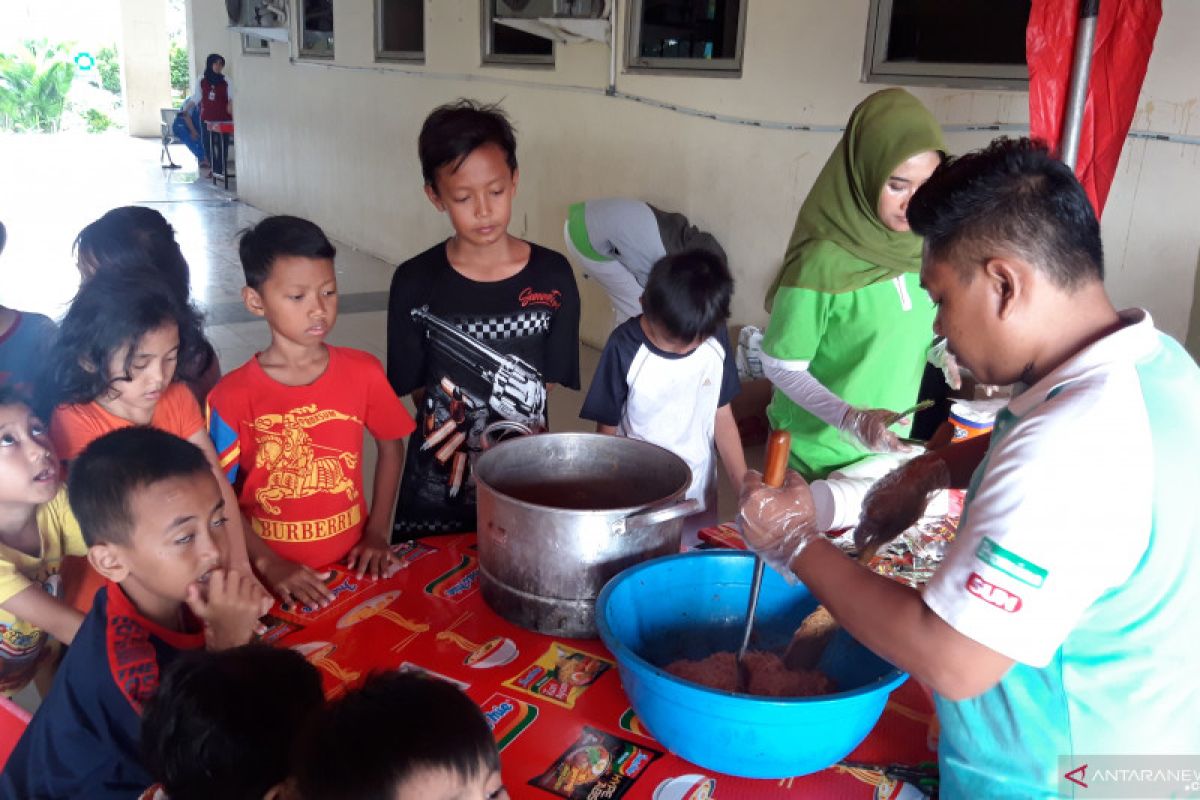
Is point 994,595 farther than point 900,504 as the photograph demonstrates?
No

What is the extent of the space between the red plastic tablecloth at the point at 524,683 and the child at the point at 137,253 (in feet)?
2.92

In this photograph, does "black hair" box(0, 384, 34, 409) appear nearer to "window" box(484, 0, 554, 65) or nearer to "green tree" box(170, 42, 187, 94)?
"window" box(484, 0, 554, 65)

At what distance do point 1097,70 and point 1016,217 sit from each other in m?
1.66

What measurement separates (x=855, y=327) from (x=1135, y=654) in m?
1.08

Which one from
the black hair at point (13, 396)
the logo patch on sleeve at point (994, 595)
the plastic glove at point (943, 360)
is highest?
the logo patch on sleeve at point (994, 595)

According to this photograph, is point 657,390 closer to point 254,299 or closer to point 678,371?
point 678,371

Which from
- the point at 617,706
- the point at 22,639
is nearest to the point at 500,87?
the point at 22,639

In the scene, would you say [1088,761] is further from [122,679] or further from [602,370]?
[602,370]

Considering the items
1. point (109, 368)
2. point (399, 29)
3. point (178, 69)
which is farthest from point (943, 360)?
point (178, 69)

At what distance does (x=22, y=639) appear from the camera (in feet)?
4.99

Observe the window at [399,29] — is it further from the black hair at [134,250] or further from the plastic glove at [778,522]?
the plastic glove at [778,522]

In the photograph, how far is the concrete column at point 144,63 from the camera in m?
16.7

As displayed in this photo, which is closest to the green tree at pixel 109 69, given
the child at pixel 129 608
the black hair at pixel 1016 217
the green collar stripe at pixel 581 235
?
the green collar stripe at pixel 581 235

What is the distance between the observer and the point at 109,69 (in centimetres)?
2012
